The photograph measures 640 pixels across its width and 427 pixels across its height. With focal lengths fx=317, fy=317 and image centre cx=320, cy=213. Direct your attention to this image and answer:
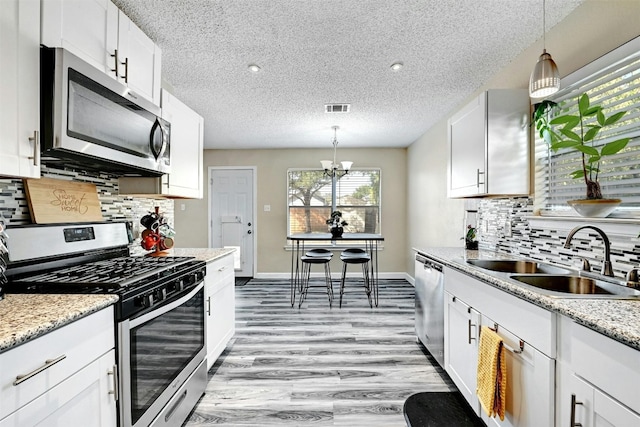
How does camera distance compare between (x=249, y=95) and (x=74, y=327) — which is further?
(x=249, y=95)

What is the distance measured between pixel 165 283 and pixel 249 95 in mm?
2212

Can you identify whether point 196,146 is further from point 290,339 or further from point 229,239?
point 229,239

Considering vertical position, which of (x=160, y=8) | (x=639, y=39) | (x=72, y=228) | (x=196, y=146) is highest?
(x=160, y=8)

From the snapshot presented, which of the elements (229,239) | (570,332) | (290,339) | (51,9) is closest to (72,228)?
(51,9)

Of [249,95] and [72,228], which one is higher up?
[249,95]

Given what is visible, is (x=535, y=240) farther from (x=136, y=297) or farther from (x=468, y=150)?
(x=136, y=297)

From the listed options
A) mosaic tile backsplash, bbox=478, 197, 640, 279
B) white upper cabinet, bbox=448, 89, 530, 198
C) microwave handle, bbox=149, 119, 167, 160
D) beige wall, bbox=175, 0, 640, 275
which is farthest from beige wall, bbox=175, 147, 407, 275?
microwave handle, bbox=149, 119, 167, 160

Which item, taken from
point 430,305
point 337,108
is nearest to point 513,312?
point 430,305

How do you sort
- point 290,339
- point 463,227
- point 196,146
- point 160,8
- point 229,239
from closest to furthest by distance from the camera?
1. point 160,8
2. point 196,146
3. point 290,339
4. point 463,227
5. point 229,239

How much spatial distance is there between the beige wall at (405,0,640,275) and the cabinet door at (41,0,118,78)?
8.39ft

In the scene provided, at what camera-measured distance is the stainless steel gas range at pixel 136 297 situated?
1.25 meters

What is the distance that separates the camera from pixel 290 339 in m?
2.96

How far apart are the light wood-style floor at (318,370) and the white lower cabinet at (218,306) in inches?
8.1

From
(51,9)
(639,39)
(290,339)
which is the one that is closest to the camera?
(51,9)
